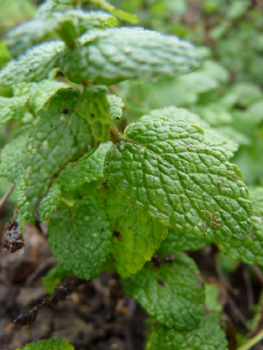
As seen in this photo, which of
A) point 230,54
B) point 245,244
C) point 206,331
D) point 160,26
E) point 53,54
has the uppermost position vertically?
point 53,54

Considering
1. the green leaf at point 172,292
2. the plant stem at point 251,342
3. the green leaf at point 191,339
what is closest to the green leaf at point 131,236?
the green leaf at point 172,292

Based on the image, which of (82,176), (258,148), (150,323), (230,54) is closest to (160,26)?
(230,54)

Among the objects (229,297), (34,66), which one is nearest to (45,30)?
→ (34,66)

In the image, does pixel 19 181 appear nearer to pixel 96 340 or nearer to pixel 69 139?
pixel 69 139

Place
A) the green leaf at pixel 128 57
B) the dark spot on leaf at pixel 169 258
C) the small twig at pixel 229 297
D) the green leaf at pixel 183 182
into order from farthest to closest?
1. the small twig at pixel 229 297
2. the dark spot on leaf at pixel 169 258
3. the green leaf at pixel 183 182
4. the green leaf at pixel 128 57

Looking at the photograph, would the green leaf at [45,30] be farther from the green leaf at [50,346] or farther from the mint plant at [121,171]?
the green leaf at [50,346]

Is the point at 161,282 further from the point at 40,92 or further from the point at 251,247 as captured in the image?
the point at 40,92
